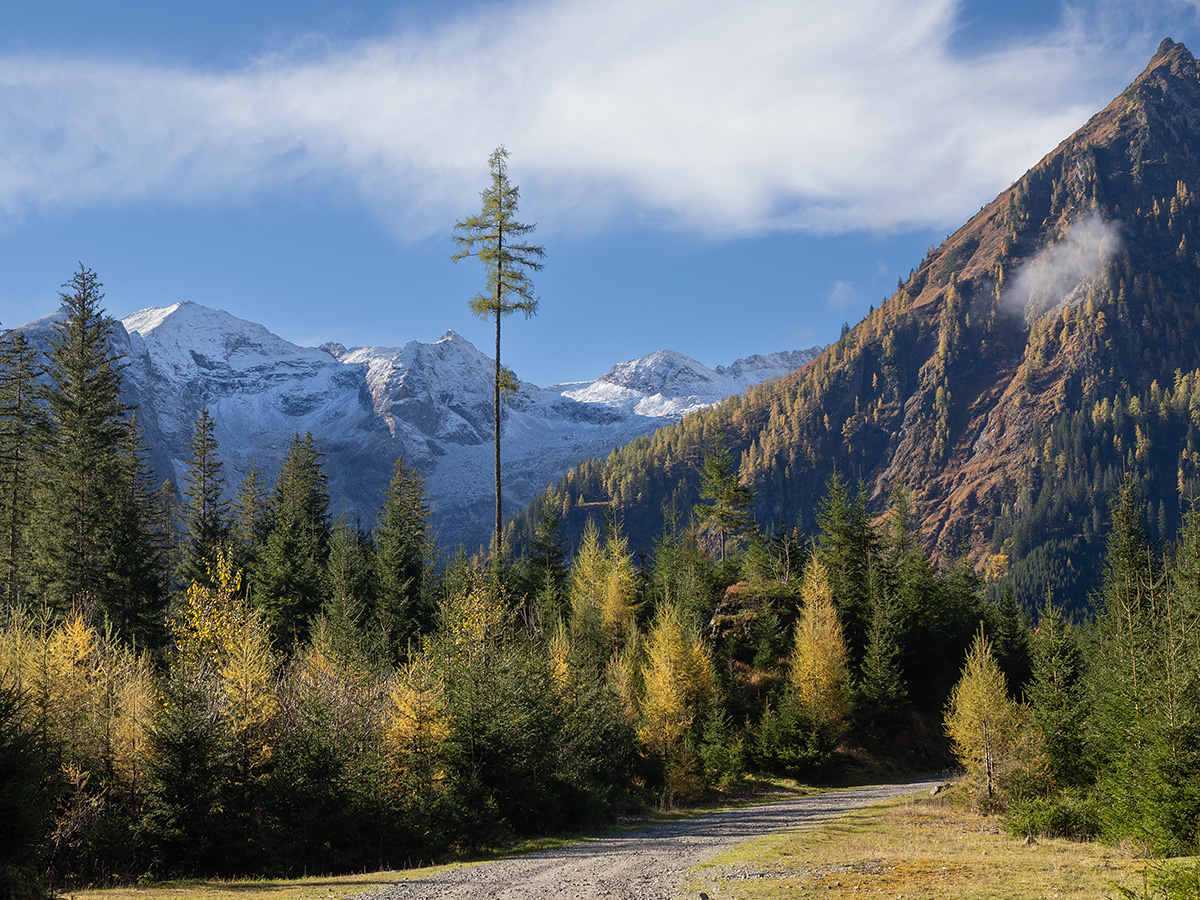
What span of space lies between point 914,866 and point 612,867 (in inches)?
305

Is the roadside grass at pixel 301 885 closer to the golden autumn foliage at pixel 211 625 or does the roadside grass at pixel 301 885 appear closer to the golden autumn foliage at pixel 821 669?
the golden autumn foliage at pixel 211 625

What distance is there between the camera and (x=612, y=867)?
21312 millimetres

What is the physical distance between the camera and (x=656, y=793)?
38.0 m

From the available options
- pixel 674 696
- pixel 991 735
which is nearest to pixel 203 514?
pixel 674 696

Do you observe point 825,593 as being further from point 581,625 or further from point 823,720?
point 581,625

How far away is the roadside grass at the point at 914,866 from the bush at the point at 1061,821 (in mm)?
758

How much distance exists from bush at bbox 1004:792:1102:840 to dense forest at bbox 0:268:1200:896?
13 cm

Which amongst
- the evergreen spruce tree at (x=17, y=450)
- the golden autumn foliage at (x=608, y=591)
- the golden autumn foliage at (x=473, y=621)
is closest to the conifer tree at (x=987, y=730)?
the golden autumn foliage at (x=608, y=591)

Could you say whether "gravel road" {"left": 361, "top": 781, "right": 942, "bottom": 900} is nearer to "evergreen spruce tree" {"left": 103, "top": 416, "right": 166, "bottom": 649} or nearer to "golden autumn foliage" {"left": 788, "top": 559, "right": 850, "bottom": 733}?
"golden autumn foliage" {"left": 788, "top": 559, "right": 850, "bottom": 733}

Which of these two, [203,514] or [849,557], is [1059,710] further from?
[203,514]

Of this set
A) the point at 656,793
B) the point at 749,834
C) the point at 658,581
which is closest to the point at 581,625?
the point at 658,581

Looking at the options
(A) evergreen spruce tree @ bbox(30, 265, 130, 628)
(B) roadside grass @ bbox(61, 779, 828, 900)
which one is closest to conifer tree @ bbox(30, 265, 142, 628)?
(A) evergreen spruce tree @ bbox(30, 265, 130, 628)

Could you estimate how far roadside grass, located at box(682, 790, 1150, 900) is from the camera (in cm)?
1720

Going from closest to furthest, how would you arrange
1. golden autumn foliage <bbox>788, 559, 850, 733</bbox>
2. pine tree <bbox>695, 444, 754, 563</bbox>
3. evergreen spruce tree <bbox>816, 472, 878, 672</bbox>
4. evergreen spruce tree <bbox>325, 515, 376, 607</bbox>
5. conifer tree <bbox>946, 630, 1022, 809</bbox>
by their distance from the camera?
conifer tree <bbox>946, 630, 1022, 809</bbox> < golden autumn foliage <bbox>788, 559, 850, 733</bbox> < evergreen spruce tree <bbox>325, 515, 376, 607</bbox> < evergreen spruce tree <bbox>816, 472, 878, 672</bbox> < pine tree <bbox>695, 444, 754, 563</bbox>
